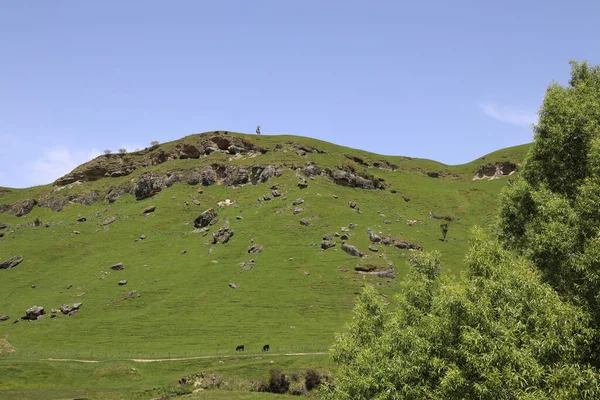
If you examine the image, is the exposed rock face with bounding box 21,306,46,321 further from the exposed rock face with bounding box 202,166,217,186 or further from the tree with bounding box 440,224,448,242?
the tree with bounding box 440,224,448,242

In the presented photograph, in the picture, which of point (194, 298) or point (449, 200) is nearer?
point (194, 298)

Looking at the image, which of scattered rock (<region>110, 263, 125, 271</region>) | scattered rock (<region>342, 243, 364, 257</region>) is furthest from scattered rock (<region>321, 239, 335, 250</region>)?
scattered rock (<region>110, 263, 125, 271</region>)

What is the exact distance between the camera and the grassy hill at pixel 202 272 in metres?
77.0

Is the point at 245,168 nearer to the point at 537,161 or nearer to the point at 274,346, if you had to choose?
the point at 274,346

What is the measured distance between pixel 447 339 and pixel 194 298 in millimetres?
98287

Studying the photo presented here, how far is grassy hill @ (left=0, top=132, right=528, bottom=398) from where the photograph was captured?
77000 mm

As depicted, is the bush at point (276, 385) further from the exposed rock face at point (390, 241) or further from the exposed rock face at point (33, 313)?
the exposed rock face at point (390, 241)

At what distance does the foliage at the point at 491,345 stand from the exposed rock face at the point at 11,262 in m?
152

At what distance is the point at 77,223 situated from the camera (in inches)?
7151

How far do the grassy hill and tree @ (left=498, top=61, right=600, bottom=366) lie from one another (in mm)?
47707

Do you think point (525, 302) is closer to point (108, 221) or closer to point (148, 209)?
point (148, 209)

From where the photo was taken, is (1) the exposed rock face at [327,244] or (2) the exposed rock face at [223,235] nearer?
(1) the exposed rock face at [327,244]

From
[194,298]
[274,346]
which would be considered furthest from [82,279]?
[274,346]

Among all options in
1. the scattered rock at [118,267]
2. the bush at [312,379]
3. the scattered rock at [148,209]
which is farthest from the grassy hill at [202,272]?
the bush at [312,379]
